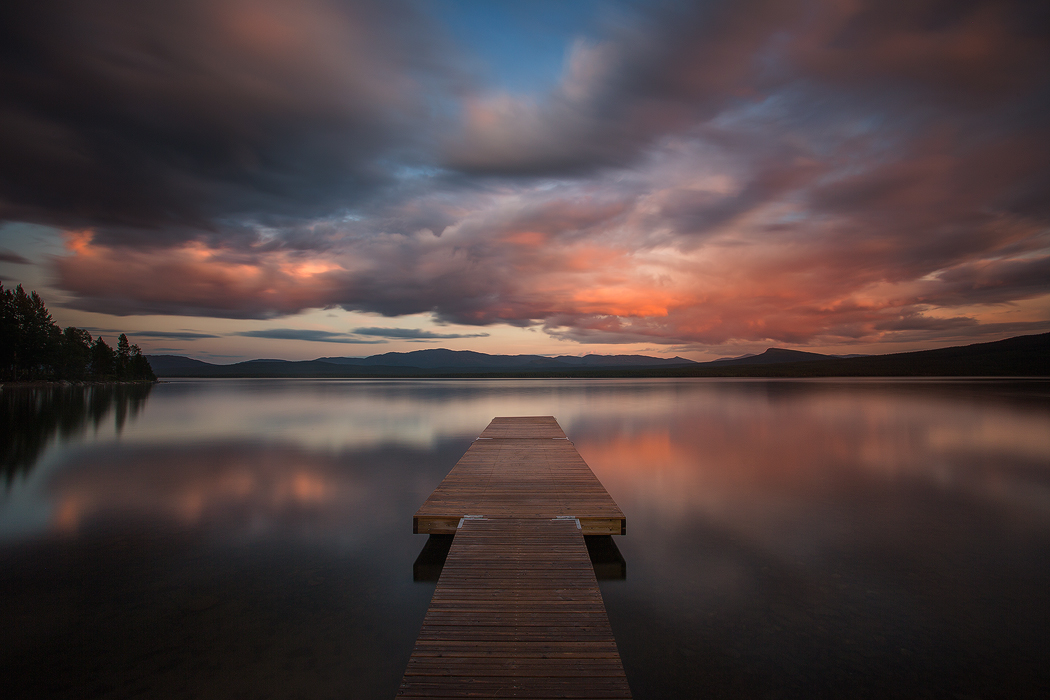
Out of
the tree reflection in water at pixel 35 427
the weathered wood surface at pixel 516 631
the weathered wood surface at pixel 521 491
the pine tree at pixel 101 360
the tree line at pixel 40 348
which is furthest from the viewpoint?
the pine tree at pixel 101 360

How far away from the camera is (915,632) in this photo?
18.3 feet

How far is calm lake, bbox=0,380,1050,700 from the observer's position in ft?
16.1

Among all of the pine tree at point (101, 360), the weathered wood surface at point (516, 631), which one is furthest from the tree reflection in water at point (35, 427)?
the pine tree at point (101, 360)

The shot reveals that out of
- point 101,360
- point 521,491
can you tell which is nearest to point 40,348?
point 101,360

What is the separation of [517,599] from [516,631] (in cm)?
61

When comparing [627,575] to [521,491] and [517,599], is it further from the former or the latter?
[517,599]

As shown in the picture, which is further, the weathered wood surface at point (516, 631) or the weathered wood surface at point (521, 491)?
the weathered wood surface at point (521, 491)

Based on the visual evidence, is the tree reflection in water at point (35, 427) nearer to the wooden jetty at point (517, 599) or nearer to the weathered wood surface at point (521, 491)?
the weathered wood surface at point (521, 491)

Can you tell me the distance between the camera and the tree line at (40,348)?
5722 centimetres

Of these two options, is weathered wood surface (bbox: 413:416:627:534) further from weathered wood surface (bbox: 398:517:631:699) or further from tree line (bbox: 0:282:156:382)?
tree line (bbox: 0:282:156:382)

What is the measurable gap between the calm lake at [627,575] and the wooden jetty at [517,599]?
879 mm

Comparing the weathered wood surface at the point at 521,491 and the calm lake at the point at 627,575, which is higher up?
the weathered wood surface at the point at 521,491

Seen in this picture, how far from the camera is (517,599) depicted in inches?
206

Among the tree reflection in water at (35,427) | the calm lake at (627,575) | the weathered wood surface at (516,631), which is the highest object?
the weathered wood surface at (516,631)
